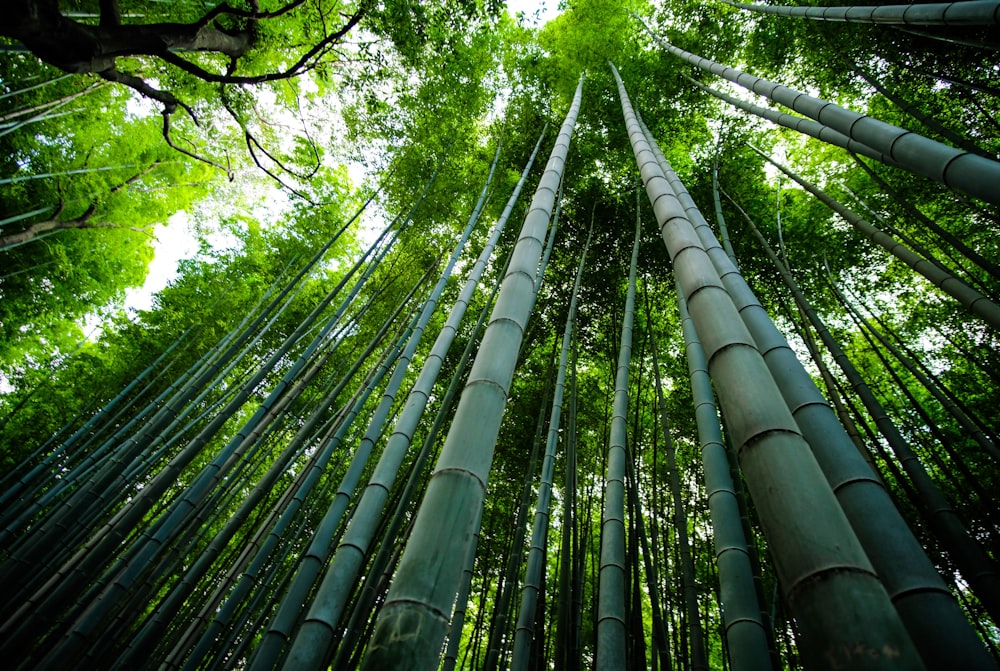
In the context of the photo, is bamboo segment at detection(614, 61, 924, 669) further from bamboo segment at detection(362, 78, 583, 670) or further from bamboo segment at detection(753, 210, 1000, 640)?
bamboo segment at detection(753, 210, 1000, 640)

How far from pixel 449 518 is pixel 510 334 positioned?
57cm

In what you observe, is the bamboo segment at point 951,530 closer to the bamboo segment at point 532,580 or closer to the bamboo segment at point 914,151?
the bamboo segment at point 914,151

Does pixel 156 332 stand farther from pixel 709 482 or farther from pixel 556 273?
pixel 709 482

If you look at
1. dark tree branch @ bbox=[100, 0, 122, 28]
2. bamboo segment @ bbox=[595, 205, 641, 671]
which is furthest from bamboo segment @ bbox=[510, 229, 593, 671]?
dark tree branch @ bbox=[100, 0, 122, 28]

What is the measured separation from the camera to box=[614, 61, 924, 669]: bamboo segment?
585 millimetres

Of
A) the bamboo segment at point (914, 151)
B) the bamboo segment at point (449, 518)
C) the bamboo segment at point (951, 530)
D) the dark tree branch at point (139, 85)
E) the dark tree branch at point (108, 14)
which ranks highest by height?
the dark tree branch at point (139, 85)

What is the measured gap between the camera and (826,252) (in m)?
4.92

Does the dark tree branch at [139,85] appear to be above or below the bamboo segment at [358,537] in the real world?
above

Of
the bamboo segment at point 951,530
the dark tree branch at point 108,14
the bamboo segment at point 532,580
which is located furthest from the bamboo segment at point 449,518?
the dark tree branch at point 108,14

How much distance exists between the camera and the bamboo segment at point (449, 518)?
0.76 meters

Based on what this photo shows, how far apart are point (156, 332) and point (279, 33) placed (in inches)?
188

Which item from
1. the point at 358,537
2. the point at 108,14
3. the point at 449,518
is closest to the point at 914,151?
the point at 449,518

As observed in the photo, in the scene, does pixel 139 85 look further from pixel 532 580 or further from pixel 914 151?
pixel 914 151

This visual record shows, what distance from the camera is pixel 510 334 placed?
1303 millimetres
